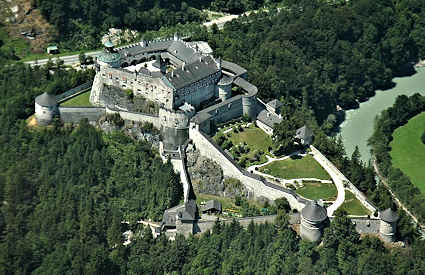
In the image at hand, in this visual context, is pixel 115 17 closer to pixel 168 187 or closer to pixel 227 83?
pixel 227 83

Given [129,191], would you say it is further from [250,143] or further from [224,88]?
[224,88]

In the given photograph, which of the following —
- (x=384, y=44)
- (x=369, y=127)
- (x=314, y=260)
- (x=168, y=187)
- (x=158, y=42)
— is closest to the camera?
(x=314, y=260)

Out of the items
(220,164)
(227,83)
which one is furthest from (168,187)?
(227,83)

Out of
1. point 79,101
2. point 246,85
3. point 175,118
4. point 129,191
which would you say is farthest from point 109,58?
point 129,191

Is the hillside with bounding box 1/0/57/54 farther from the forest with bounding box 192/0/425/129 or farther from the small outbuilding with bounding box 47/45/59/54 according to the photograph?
the forest with bounding box 192/0/425/129

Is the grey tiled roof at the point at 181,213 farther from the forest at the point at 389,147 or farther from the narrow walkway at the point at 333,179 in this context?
the forest at the point at 389,147

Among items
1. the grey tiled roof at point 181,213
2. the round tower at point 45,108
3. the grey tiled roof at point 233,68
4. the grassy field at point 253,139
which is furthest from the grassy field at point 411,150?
the round tower at point 45,108

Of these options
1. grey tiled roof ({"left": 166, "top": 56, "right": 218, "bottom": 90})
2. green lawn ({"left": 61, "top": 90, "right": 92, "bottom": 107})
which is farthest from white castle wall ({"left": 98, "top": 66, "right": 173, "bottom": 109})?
green lawn ({"left": 61, "top": 90, "right": 92, "bottom": 107})
